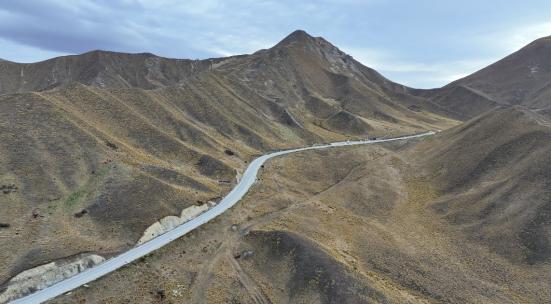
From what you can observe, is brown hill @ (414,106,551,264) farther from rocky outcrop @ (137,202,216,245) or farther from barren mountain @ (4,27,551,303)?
rocky outcrop @ (137,202,216,245)

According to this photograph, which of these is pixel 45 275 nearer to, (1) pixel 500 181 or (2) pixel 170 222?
(2) pixel 170 222

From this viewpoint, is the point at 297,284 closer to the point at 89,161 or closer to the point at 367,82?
the point at 89,161

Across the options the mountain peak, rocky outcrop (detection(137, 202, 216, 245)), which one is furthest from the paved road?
the mountain peak

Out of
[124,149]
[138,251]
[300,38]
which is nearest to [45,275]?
[138,251]

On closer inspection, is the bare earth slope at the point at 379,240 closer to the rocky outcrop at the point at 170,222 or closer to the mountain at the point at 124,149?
the rocky outcrop at the point at 170,222

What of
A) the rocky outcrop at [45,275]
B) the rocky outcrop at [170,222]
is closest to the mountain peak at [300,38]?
the rocky outcrop at [170,222]

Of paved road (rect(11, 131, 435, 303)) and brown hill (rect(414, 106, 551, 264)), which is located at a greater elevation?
brown hill (rect(414, 106, 551, 264))

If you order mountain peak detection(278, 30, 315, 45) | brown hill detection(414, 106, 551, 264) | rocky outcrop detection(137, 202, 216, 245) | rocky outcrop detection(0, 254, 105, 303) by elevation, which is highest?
mountain peak detection(278, 30, 315, 45)
